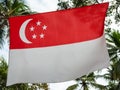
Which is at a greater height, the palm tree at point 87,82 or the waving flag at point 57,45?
the waving flag at point 57,45

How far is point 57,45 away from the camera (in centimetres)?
859

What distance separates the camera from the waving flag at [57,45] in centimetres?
823

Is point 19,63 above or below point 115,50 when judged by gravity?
above

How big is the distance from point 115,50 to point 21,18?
27.0m

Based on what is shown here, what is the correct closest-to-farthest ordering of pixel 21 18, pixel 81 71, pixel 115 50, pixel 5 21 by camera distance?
1. pixel 81 71
2. pixel 21 18
3. pixel 5 21
4. pixel 115 50

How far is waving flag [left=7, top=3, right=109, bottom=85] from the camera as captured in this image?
8.23 m

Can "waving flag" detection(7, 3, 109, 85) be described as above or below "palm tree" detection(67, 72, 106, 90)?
above

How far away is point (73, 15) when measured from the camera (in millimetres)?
8570

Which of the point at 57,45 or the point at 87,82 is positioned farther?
the point at 87,82

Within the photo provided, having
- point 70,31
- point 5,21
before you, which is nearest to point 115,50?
point 5,21

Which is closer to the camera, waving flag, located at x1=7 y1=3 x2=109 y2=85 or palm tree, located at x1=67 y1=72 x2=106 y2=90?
waving flag, located at x1=7 y1=3 x2=109 y2=85

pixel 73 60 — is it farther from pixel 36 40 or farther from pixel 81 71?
pixel 36 40

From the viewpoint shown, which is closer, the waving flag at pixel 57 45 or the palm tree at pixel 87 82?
the waving flag at pixel 57 45

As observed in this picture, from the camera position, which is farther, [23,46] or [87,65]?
[23,46]
